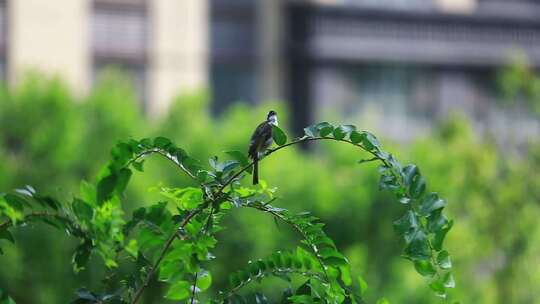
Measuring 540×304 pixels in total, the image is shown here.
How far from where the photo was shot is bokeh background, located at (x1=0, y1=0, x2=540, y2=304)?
21.1m

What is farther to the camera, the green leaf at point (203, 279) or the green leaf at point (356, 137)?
the green leaf at point (203, 279)

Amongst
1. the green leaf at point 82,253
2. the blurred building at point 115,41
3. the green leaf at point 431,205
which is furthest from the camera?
the blurred building at point 115,41

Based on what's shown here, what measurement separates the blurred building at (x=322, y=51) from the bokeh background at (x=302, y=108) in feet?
0.15

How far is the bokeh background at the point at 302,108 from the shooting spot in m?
21.1

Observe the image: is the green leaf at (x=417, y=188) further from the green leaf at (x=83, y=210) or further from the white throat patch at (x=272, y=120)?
the green leaf at (x=83, y=210)

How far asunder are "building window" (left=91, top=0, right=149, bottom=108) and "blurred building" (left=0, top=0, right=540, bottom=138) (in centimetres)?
3

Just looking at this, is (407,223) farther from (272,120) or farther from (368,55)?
(368,55)

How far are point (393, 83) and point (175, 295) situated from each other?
33.6 m

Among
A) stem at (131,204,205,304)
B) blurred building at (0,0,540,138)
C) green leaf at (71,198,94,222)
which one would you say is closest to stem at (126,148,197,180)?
stem at (131,204,205,304)

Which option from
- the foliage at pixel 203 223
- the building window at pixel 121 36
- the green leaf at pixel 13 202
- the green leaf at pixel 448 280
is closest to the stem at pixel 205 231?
the foliage at pixel 203 223

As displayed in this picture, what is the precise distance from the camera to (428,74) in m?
39.0

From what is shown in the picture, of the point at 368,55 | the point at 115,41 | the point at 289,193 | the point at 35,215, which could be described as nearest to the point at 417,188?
the point at 35,215

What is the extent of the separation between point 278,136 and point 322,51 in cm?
3354

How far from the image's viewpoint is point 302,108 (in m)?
38.1
